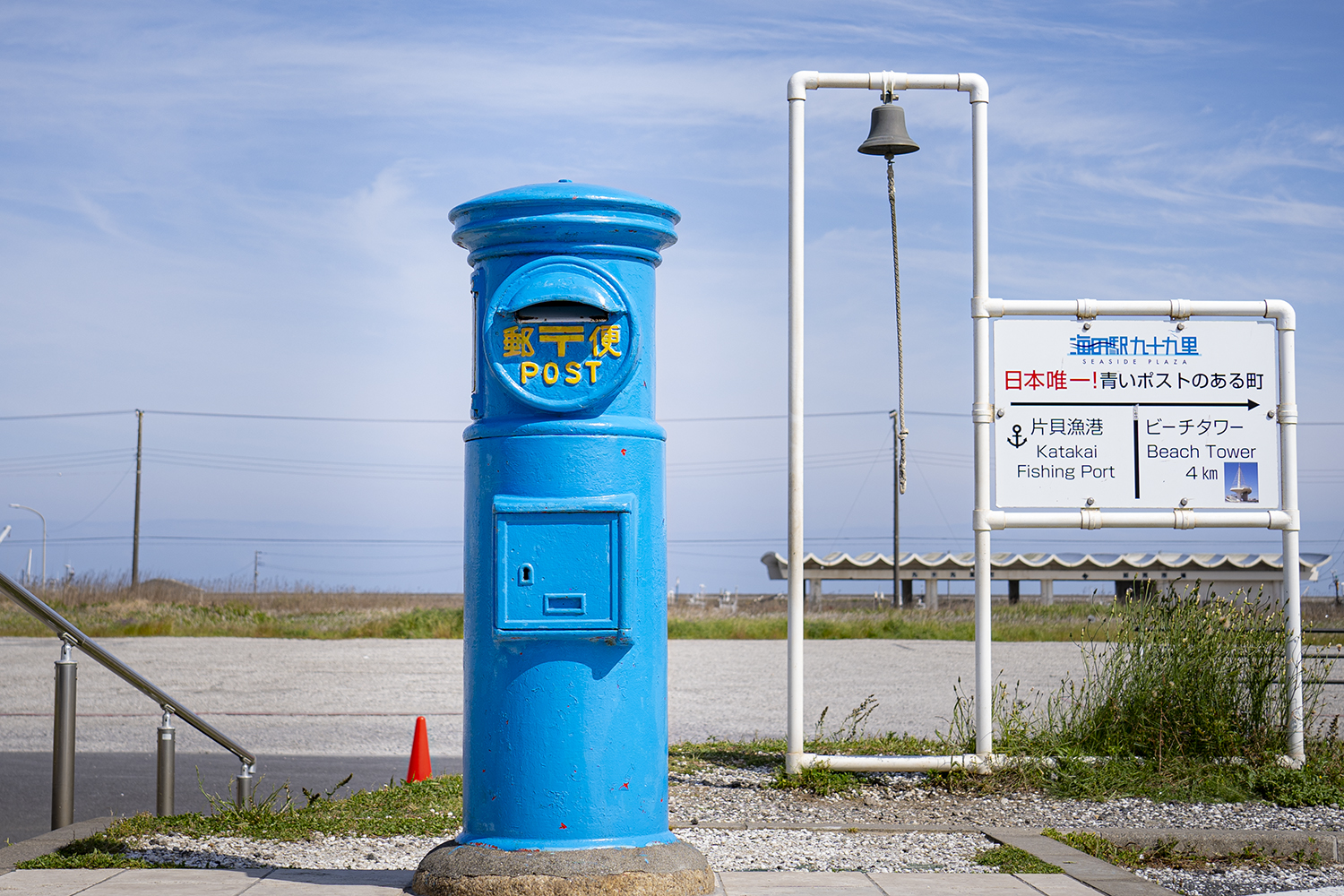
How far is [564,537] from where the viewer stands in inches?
157

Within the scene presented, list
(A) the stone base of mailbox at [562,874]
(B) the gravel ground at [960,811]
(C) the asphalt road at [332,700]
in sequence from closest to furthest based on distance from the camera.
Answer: (A) the stone base of mailbox at [562,874], (B) the gravel ground at [960,811], (C) the asphalt road at [332,700]

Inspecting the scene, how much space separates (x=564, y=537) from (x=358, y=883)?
158 centimetres

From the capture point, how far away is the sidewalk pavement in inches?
166

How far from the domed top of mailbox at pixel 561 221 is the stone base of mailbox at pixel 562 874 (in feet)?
6.89

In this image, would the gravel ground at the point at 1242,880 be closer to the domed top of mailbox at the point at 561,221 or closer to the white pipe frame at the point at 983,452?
the white pipe frame at the point at 983,452

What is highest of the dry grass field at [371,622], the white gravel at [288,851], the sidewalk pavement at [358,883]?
the sidewalk pavement at [358,883]

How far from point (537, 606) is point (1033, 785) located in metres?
4.47

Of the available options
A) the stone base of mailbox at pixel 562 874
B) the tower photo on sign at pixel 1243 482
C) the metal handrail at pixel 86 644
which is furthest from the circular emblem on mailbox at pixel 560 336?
the tower photo on sign at pixel 1243 482

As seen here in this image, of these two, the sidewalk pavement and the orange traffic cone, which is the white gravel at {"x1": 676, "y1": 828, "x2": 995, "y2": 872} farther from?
the orange traffic cone

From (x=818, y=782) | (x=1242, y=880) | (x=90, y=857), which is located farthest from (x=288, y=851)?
(x=1242, y=880)

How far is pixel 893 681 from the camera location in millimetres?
16578

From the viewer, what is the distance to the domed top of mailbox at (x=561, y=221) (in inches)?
164

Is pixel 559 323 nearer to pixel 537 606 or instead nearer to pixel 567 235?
pixel 567 235

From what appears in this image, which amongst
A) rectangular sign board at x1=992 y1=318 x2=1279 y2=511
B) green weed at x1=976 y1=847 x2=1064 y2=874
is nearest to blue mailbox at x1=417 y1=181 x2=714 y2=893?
green weed at x1=976 y1=847 x2=1064 y2=874
